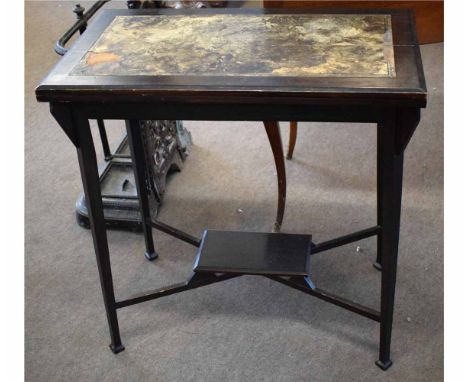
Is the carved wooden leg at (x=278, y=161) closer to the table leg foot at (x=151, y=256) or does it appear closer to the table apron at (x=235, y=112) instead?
the table leg foot at (x=151, y=256)

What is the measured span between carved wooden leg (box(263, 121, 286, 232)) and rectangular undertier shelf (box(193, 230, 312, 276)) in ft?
1.08

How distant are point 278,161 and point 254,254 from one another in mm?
454

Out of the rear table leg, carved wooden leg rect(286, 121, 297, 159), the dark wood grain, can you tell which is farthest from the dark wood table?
the dark wood grain

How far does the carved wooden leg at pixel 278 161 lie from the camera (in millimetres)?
2238

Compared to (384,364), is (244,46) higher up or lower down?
higher up

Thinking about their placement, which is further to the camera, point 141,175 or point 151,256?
point 151,256

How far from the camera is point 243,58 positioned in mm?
1612

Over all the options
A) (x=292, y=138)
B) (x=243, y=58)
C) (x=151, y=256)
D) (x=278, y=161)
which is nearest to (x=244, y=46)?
(x=243, y=58)

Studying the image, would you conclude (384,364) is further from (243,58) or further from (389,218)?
(243,58)

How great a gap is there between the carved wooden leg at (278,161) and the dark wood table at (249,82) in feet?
1.30

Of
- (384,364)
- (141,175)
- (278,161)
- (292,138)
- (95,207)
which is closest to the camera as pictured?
(95,207)

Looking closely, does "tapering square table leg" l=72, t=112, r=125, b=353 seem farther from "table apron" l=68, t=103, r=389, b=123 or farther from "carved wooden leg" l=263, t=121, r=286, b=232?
"carved wooden leg" l=263, t=121, r=286, b=232

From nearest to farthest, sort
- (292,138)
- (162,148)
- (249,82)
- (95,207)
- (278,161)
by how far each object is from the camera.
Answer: (249,82)
(95,207)
(278,161)
(162,148)
(292,138)

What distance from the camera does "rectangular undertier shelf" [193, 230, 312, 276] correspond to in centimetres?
191
